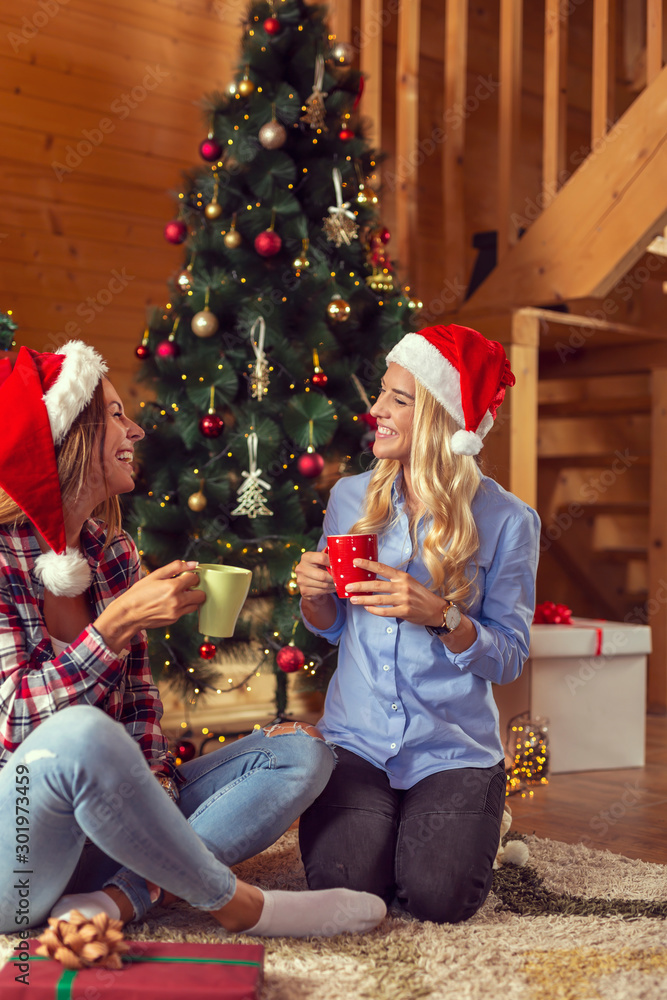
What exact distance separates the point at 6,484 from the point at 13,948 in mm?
680

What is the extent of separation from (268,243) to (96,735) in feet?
5.40

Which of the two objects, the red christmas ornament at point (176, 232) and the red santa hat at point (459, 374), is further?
the red christmas ornament at point (176, 232)

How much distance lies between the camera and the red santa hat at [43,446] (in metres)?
1.56

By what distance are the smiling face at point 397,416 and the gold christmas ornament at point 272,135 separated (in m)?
1.06

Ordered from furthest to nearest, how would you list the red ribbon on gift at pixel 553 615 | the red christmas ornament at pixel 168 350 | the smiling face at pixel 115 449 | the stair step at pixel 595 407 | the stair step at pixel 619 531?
the stair step at pixel 619 531
the stair step at pixel 595 407
the red ribbon on gift at pixel 553 615
the red christmas ornament at pixel 168 350
the smiling face at pixel 115 449

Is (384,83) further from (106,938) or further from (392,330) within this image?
(106,938)

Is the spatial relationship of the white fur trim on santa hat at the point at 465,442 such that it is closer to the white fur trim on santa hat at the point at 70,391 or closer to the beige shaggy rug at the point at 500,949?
the white fur trim on santa hat at the point at 70,391

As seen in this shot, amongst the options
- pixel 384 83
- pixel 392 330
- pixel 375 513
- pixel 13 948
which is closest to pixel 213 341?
pixel 392 330

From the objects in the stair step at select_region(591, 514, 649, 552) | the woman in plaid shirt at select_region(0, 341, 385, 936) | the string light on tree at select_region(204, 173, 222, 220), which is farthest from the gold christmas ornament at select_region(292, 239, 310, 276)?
the stair step at select_region(591, 514, 649, 552)

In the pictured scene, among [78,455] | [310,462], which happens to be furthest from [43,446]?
[310,462]

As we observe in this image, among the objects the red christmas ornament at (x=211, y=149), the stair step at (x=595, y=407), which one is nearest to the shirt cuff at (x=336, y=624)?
the red christmas ornament at (x=211, y=149)

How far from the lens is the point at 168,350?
279 centimetres

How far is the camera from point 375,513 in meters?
2.00

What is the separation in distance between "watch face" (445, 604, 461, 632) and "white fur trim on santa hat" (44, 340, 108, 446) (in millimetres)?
706
